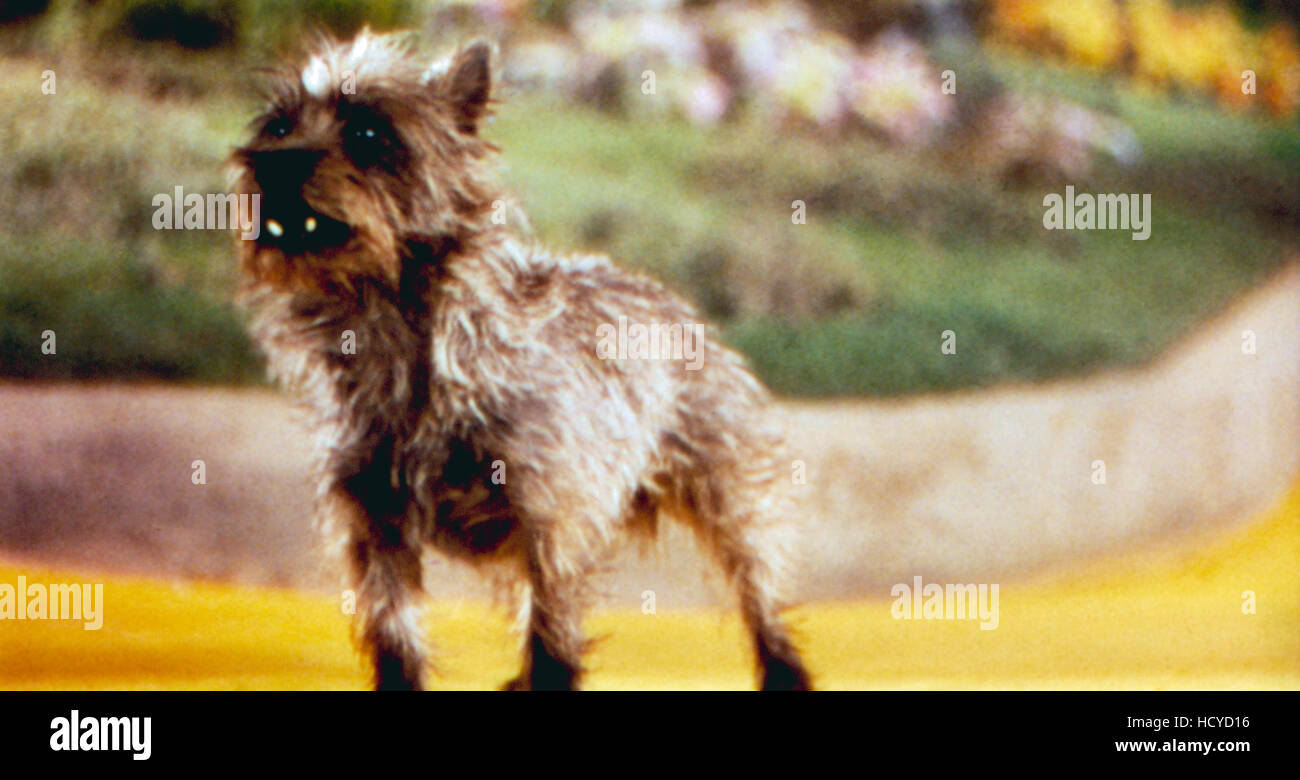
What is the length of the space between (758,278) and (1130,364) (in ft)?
4.47

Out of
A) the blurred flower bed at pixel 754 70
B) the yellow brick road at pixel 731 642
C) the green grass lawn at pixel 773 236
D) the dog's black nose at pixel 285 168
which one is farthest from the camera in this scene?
the blurred flower bed at pixel 754 70

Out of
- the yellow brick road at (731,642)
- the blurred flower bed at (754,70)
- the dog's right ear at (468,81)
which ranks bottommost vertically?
the yellow brick road at (731,642)

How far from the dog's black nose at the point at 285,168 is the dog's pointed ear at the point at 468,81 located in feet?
1.20

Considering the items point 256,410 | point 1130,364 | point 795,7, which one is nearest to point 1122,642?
point 1130,364

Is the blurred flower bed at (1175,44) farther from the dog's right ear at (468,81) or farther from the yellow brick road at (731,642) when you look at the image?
the dog's right ear at (468,81)

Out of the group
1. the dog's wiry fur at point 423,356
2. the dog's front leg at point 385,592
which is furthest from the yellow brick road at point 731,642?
the dog's wiry fur at point 423,356

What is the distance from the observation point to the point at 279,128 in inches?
114

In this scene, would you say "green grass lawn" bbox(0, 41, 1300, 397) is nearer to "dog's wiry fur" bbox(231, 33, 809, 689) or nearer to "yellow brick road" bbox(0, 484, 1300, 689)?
"yellow brick road" bbox(0, 484, 1300, 689)

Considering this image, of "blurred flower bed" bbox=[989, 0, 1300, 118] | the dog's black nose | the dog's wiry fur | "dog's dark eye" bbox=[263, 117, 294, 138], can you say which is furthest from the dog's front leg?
"blurred flower bed" bbox=[989, 0, 1300, 118]

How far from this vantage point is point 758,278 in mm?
4105

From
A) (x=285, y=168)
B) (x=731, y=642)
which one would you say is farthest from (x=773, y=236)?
(x=285, y=168)

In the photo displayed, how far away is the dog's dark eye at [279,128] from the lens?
2881 millimetres

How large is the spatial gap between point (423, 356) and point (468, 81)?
0.68m
